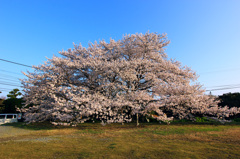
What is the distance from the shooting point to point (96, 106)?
10188 millimetres

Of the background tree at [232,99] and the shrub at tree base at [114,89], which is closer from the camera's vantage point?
the shrub at tree base at [114,89]

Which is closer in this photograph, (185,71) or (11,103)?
(185,71)

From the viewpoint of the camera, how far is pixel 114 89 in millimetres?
12766

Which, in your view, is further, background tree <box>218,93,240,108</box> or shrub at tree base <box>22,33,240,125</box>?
background tree <box>218,93,240,108</box>

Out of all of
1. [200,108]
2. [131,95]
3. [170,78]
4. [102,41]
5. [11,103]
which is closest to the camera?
[131,95]

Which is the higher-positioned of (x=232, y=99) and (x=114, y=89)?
(x=114, y=89)

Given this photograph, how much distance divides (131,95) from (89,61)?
4.77 meters

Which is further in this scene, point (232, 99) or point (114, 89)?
point (232, 99)

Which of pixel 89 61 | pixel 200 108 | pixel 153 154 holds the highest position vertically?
pixel 89 61

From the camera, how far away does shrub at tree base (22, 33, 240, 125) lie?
11227 millimetres

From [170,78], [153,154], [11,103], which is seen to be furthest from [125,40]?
[11,103]

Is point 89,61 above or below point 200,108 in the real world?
above

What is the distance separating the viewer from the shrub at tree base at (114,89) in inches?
442

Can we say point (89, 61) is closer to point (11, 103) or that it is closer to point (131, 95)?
point (131, 95)
